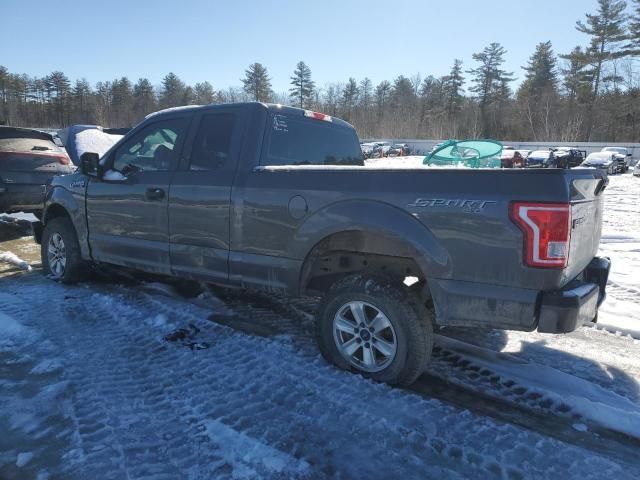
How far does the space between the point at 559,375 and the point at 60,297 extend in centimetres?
479

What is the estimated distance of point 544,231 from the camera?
247 centimetres

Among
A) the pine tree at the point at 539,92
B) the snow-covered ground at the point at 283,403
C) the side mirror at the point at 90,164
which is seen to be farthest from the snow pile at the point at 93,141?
the pine tree at the point at 539,92

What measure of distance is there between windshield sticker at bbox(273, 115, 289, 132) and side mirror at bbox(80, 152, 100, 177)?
2.08 meters

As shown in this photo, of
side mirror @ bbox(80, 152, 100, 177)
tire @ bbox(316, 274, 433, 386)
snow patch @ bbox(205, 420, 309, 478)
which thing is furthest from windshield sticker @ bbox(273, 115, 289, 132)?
snow patch @ bbox(205, 420, 309, 478)

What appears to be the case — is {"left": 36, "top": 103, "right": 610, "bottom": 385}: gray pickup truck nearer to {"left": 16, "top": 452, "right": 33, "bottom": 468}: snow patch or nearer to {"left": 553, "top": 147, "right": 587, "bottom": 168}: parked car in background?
{"left": 553, "top": 147, "right": 587, "bottom": 168}: parked car in background

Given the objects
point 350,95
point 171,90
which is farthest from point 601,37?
point 171,90

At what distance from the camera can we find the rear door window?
3.83m

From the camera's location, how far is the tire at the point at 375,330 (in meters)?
2.96

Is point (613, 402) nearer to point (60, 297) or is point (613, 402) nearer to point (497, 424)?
point (497, 424)

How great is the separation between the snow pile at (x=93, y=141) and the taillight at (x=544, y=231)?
9.08m

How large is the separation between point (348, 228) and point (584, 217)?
1501mm

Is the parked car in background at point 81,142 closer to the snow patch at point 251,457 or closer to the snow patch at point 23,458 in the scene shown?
the snow patch at point 23,458

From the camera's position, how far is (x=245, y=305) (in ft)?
15.1

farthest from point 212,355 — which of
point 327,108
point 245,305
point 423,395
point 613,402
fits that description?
point 327,108
